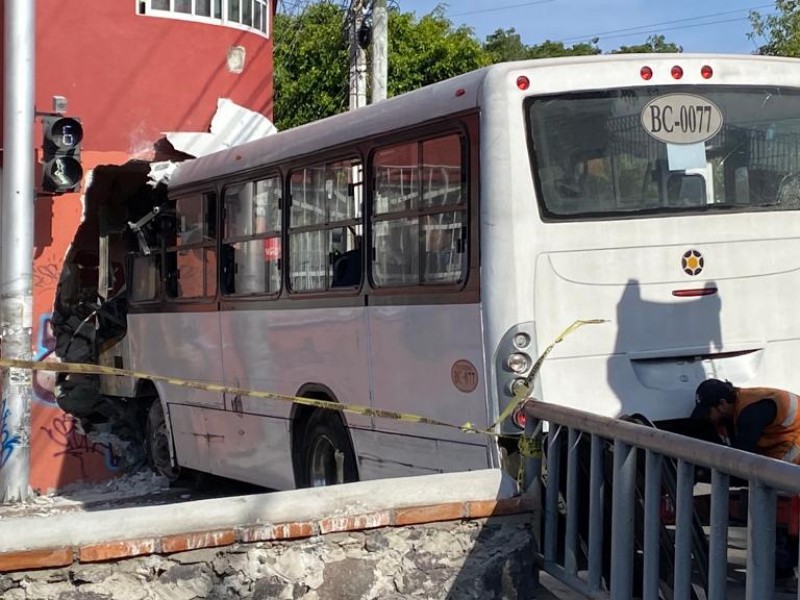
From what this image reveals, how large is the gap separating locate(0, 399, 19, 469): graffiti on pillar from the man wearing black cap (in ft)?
23.6

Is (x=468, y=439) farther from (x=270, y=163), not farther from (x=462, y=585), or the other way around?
(x=270, y=163)

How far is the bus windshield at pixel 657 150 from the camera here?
6945 mm

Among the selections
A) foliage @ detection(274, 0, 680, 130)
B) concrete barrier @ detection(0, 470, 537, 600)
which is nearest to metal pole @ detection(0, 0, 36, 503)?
concrete barrier @ detection(0, 470, 537, 600)

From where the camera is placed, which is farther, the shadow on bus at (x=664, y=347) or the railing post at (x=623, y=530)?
the shadow on bus at (x=664, y=347)

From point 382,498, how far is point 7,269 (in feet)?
23.2

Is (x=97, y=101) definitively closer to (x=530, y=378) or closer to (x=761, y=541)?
(x=530, y=378)

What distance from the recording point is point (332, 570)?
5.18 meters

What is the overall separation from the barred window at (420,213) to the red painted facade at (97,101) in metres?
5.87

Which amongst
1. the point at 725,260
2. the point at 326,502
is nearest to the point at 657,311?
the point at 725,260

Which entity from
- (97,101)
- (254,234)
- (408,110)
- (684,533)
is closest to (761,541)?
(684,533)

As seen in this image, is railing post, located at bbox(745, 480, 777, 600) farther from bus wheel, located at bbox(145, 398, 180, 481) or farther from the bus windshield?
bus wheel, located at bbox(145, 398, 180, 481)

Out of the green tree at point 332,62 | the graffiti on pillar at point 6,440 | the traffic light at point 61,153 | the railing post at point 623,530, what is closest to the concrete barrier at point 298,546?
the railing post at point 623,530

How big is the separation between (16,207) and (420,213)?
5384 millimetres

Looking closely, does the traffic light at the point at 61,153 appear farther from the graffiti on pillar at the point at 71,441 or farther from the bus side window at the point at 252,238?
the graffiti on pillar at the point at 71,441
